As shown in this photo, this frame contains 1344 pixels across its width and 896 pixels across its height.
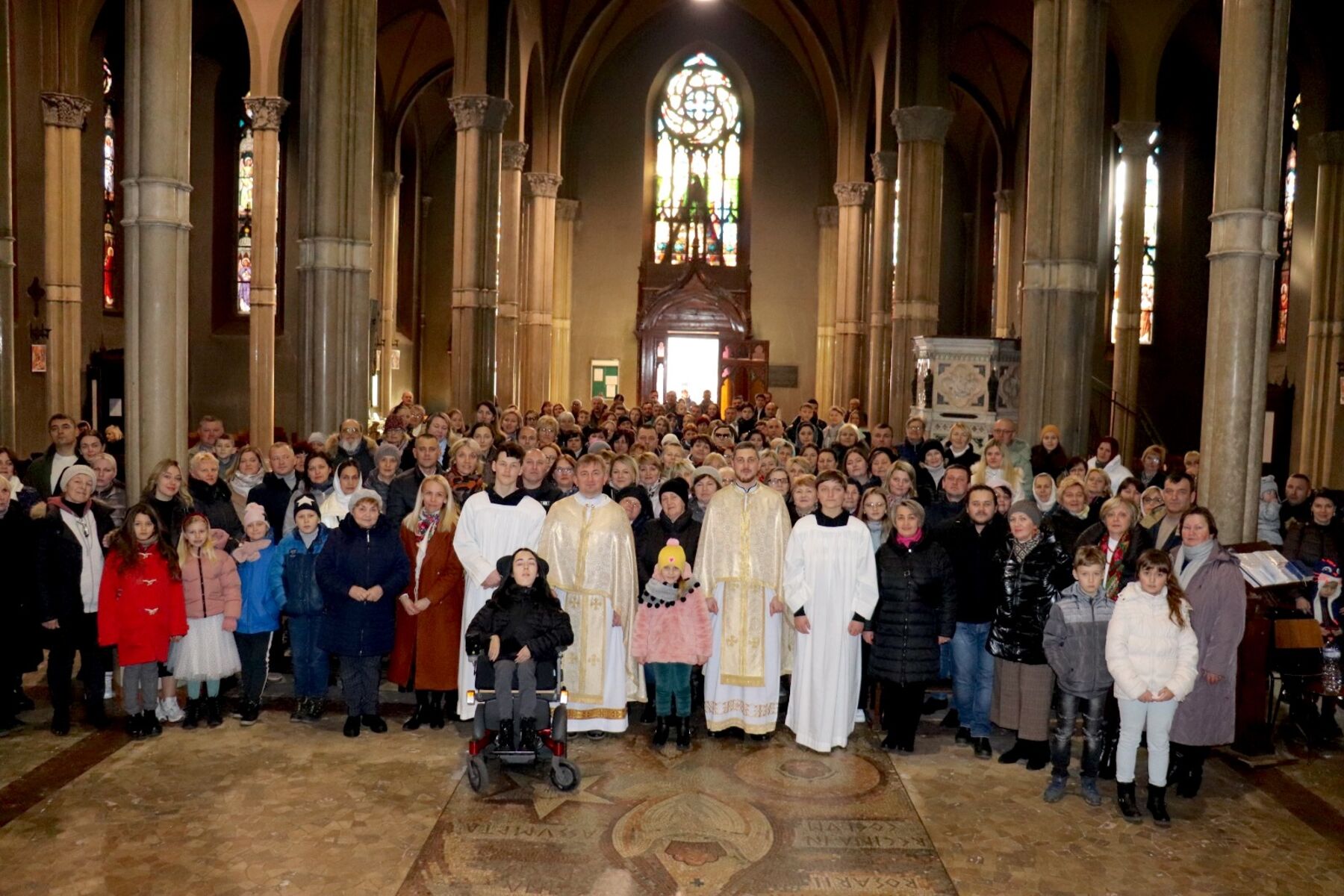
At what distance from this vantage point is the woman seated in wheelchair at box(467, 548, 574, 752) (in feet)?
20.0

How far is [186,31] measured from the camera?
9.22 metres

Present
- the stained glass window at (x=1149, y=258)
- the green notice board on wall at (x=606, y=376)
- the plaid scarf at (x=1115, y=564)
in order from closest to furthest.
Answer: the plaid scarf at (x=1115, y=564) → the stained glass window at (x=1149, y=258) → the green notice board on wall at (x=606, y=376)

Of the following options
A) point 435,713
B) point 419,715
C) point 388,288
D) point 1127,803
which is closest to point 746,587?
point 435,713

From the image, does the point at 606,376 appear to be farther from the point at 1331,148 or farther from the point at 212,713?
the point at 212,713

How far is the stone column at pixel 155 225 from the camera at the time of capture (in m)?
9.12

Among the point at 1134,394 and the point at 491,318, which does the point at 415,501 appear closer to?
the point at 491,318

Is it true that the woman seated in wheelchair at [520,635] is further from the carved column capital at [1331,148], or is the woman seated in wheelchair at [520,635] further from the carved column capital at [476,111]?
the carved column capital at [1331,148]

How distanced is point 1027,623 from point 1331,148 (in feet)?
56.3

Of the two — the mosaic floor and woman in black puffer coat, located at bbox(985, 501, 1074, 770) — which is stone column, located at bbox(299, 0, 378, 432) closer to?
the mosaic floor

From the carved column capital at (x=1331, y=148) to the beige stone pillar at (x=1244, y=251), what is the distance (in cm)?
1275

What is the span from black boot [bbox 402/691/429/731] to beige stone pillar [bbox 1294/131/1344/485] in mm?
17216

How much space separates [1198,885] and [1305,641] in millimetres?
2701

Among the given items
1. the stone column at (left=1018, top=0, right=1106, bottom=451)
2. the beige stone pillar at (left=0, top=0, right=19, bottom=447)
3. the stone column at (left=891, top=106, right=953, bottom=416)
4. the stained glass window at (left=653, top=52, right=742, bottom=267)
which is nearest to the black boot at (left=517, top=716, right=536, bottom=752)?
the beige stone pillar at (left=0, top=0, right=19, bottom=447)

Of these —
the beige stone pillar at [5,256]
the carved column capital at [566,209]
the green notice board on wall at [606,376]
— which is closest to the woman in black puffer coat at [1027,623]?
the beige stone pillar at [5,256]
